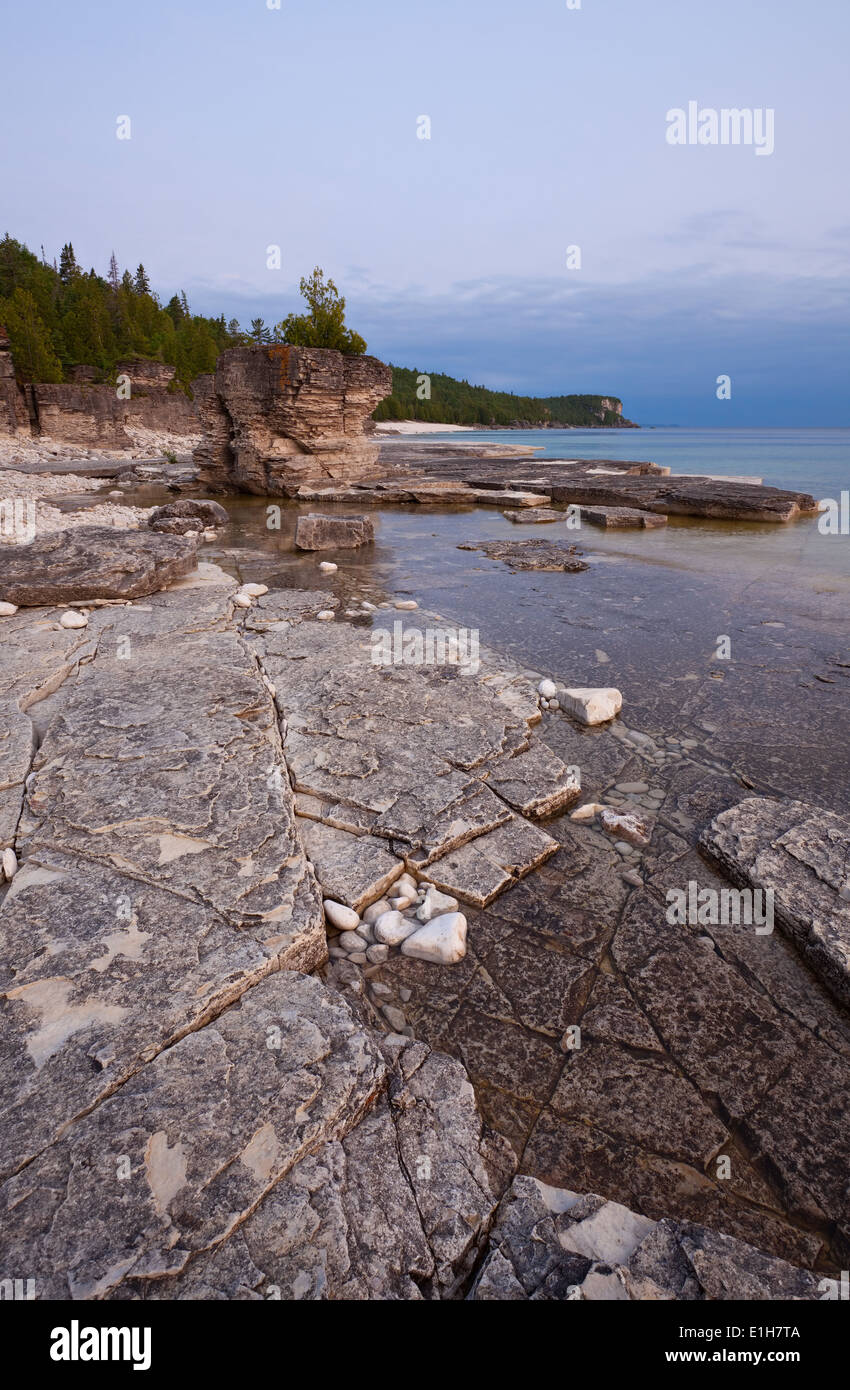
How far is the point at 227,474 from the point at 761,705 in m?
15.0

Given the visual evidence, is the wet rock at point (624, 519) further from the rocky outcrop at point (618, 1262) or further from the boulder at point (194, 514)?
the rocky outcrop at point (618, 1262)

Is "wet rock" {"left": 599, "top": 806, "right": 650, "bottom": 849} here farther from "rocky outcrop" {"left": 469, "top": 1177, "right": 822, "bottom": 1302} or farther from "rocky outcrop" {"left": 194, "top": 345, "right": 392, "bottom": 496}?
"rocky outcrop" {"left": 194, "top": 345, "right": 392, "bottom": 496}

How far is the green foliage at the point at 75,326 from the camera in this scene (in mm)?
39062

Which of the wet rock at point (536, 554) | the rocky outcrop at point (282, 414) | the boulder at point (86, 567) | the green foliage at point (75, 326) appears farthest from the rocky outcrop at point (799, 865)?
the green foliage at point (75, 326)

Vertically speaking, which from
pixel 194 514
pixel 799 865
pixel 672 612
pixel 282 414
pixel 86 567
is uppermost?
pixel 282 414

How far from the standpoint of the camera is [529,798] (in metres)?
3.15

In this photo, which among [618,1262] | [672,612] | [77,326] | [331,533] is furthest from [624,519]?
[77,326]

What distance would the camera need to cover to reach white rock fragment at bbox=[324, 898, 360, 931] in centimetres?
242

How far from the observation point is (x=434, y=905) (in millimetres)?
2521

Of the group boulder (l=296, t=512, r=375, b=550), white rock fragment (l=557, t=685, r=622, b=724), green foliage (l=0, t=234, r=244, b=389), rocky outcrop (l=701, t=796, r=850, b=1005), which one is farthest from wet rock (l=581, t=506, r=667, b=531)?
green foliage (l=0, t=234, r=244, b=389)

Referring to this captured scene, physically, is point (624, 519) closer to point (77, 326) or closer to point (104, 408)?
point (104, 408)

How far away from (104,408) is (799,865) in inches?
1644

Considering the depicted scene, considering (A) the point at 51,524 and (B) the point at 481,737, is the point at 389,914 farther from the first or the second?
(A) the point at 51,524
